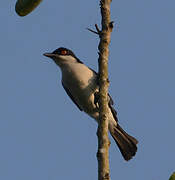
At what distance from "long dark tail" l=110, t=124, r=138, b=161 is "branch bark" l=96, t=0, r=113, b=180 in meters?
4.78

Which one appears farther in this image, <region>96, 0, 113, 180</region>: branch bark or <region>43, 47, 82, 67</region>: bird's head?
<region>43, 47, 82, 67</region>: bird's head

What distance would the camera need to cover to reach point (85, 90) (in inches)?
304

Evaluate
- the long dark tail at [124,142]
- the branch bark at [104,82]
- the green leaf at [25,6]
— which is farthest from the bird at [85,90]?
the green leaf at [25,6]

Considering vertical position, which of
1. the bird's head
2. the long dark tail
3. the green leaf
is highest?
the bird's head

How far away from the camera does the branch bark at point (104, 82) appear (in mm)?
2969

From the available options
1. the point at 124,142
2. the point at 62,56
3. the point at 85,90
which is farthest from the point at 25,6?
the point at 124,142

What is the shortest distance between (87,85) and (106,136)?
4.63 metres

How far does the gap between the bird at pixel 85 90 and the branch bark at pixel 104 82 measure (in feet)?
13.0

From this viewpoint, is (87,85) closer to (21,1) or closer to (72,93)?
(72,93)

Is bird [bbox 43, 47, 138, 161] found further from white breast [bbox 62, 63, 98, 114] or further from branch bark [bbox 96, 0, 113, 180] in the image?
branch bark [bbox 96, 0, 113, 180]

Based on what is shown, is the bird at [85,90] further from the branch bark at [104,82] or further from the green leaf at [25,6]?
the green leaf at [25,6]

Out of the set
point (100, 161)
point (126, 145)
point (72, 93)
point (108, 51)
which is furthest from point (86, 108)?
point (100, 161)

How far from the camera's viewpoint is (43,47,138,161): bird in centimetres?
774

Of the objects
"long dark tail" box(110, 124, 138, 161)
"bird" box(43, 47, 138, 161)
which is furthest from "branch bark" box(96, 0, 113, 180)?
"long dark tail" box(110, 124, 138, 161)
